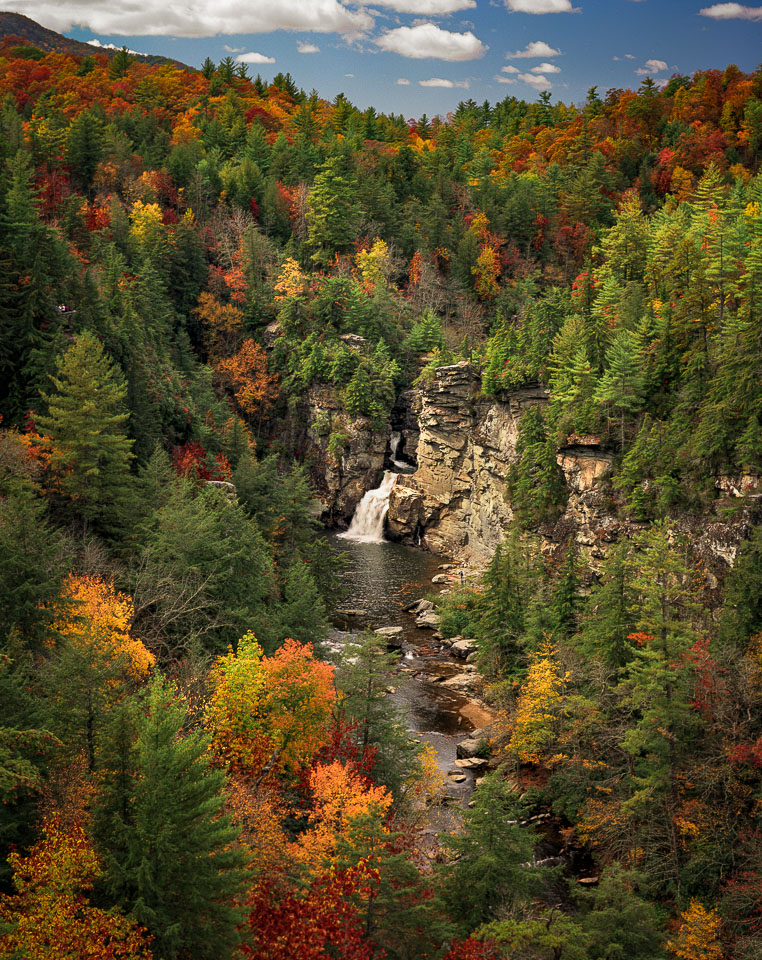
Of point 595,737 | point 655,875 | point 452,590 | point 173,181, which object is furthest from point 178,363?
point 655,875

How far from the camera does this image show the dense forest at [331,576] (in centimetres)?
1886

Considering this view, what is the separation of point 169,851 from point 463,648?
1386 inches

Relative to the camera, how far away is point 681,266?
5147 cm

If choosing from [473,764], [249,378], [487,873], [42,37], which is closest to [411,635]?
[473,764]

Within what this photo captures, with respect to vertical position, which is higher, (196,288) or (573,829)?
(196,288)

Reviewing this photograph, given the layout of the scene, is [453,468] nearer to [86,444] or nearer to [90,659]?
[86,444]

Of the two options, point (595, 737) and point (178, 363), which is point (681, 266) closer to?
point (595, 737)

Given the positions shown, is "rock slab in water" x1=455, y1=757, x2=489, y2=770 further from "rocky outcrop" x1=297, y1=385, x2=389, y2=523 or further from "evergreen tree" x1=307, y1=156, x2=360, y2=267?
"evergreen tree" x1=307, y1=156, x2=360, y2=267

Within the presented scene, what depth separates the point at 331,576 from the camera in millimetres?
55156

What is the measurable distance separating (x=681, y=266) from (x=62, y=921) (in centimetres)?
5049

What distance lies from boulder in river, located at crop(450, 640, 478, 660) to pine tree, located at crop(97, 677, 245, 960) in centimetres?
3335

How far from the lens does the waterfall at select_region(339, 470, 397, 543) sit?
7494 centimetres

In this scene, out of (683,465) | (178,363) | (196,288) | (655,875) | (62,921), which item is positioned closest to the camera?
(62,921)

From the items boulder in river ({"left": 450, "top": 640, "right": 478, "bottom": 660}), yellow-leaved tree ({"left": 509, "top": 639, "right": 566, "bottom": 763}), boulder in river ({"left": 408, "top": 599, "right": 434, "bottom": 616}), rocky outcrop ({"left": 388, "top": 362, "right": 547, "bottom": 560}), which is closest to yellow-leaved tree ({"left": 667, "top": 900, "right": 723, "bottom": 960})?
yellow-leaved tree ({"left": 509, "top": 639, "right": 566, "bottom": 763})
